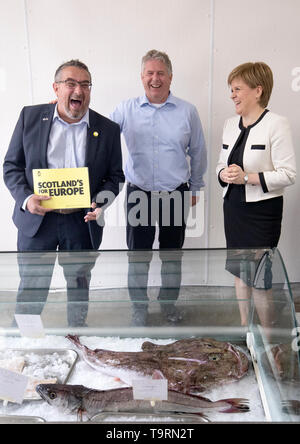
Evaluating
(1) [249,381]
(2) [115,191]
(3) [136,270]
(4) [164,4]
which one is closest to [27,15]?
(4) [164,4]

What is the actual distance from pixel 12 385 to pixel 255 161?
6.03 ft

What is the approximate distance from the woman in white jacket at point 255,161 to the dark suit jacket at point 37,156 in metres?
0.73

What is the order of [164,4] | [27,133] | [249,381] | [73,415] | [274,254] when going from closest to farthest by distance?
[73,415], [249,381], [274,254], [27,133], [164,4]

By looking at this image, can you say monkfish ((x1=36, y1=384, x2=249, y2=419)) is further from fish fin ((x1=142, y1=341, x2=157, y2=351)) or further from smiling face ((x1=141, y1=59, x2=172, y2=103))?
smiling face ((x1=141, y1=59, x2=172, y2=103))

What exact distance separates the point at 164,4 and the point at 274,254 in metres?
2.68

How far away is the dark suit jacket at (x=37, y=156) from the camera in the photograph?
240 cm

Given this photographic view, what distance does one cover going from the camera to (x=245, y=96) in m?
2.54

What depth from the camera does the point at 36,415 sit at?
47.4 inches

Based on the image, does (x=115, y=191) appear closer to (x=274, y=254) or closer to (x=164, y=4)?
(x=274, y=254)

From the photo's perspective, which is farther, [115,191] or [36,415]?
[115,191]

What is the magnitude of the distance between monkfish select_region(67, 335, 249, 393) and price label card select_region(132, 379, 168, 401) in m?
0.04

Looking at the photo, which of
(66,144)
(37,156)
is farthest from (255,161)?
(37,156)

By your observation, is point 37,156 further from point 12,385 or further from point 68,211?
point 12,385

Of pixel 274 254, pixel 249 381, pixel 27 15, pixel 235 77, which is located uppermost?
pixel 27 15
